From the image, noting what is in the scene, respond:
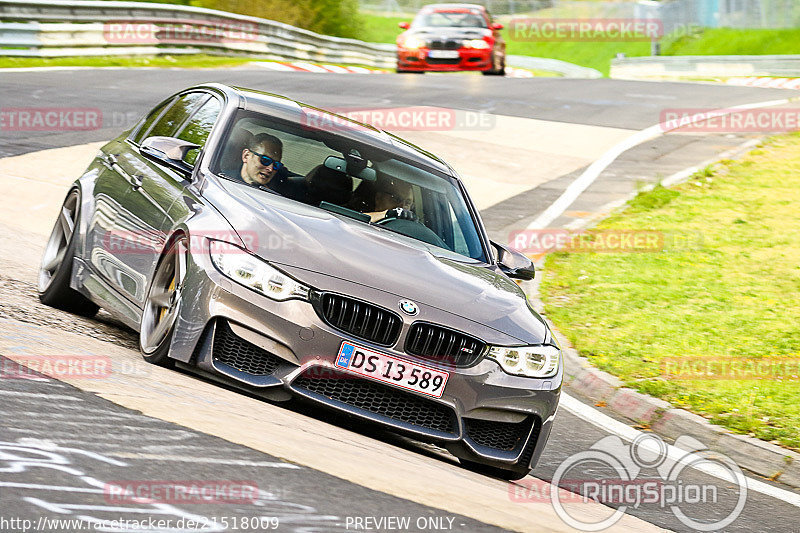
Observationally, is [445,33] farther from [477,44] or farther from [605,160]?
[605,160]

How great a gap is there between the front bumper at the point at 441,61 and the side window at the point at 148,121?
901 inches

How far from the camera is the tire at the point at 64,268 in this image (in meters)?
7.41

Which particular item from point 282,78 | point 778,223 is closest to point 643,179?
point 778,223

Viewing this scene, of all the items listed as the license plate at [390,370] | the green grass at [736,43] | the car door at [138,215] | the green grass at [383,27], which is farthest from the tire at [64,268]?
the green grass at [383,27]

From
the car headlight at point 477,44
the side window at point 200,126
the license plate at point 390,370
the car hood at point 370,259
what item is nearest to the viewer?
the license plate at point 390,370

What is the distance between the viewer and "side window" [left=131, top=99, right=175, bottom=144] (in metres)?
7.86

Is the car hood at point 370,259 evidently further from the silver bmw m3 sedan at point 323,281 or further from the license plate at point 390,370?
the license plate at point 390,370

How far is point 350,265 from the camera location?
18.7 feet

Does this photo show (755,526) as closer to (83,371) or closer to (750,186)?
(83,371)

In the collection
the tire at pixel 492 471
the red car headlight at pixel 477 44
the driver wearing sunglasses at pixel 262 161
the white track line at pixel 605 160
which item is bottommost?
the white track line at pixel 605 160

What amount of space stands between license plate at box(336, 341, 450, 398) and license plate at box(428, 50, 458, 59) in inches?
1005

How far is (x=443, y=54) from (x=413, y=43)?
2.71 ft

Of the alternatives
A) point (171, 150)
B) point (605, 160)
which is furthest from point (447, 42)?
point (171, 150)

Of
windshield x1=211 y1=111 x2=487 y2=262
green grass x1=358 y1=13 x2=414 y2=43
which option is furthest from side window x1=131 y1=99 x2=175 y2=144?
green grass x1=358 y1=13 x2=414 y2=43
